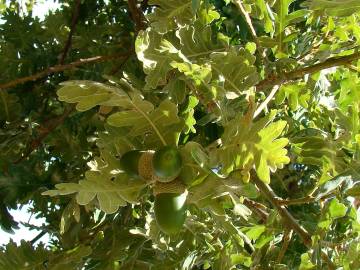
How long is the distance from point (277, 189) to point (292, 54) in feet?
4.37

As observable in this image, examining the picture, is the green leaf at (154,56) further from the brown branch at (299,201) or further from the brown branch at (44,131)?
the brown branch at (44,131)

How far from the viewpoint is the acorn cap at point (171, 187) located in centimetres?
189

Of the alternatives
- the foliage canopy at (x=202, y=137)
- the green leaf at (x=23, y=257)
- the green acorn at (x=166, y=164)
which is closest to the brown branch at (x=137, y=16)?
the foliage canopy at (x=202, y=137)

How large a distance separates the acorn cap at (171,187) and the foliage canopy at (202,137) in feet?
0.06

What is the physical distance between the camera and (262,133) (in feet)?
5.99

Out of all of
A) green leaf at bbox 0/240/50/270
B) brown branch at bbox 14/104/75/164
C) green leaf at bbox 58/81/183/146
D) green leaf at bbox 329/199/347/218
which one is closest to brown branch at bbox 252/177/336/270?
green leaf at bbox 329/199/347/218

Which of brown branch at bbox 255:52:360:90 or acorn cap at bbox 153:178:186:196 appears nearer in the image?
acorn cap at bbox 153:178:186:196

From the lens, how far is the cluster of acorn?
6.02ft

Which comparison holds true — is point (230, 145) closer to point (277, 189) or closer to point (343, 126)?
point (343, 126)

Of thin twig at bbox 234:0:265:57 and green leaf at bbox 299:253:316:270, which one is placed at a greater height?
thin twig at bbox 234:0:265:57

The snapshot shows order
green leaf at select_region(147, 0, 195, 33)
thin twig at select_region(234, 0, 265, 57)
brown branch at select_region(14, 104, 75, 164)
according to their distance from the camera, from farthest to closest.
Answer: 1. brown branch at select_region(14, 104, 75, 164)
2. green leaf at select_region(147, 0, 195, 33)
3. thin twig at select_region(234, 0, 265, 57)

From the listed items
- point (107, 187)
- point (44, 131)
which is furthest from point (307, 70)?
point (44, 131)

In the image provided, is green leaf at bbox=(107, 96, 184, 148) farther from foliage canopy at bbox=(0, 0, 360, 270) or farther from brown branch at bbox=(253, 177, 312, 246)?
brown branch at bbox=(253, 177, 312, 246)

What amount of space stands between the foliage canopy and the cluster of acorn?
0.04 meters
